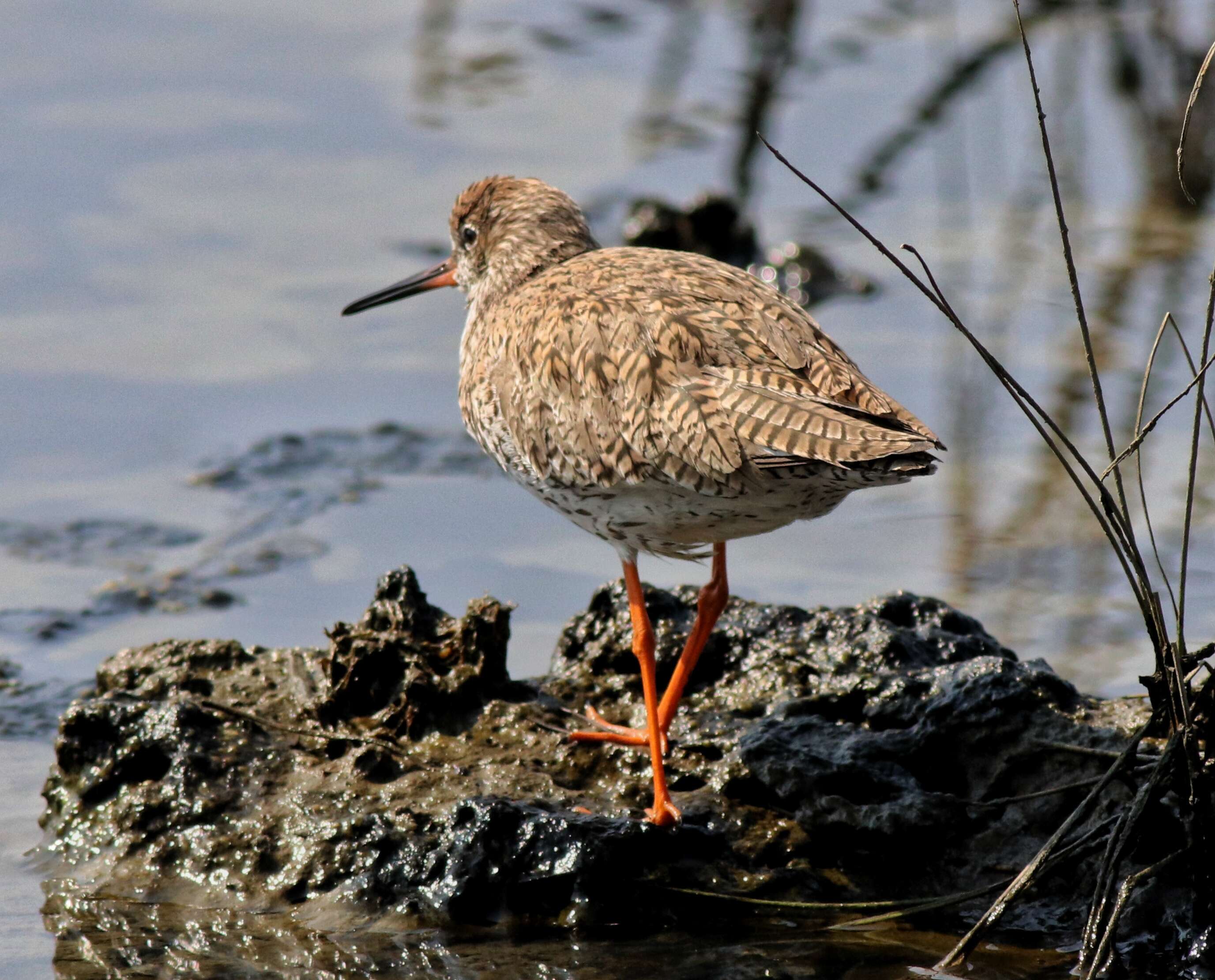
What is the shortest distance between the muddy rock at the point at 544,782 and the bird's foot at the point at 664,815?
43 millimetres

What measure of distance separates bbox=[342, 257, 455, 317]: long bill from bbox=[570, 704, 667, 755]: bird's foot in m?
2.58

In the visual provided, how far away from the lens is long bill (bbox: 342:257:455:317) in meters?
7.37

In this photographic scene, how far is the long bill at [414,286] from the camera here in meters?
7.37

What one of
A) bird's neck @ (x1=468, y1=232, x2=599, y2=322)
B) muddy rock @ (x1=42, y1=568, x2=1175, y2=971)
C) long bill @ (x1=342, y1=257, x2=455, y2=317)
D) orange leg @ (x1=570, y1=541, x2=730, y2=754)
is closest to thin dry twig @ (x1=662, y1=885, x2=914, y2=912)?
muddy rock @ (x1=42, y1=568, x2=1175, y2=971)

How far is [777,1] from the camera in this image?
14242 mm

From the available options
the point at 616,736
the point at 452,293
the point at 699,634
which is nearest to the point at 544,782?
the point at 616,736

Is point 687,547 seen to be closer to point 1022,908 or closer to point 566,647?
point 566,647

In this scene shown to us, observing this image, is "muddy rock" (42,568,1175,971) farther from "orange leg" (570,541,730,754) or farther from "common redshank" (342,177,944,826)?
"common redshank" (342,177,944,826)

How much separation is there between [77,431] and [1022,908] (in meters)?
5.96

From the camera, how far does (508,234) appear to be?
22.7 feet

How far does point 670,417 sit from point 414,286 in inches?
110

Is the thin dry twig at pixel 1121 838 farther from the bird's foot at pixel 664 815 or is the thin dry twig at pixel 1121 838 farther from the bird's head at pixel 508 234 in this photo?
the bird's head at pixel 508 234

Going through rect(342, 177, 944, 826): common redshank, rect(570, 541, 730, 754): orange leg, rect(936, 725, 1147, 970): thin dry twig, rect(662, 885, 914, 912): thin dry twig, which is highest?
rect(342, 177, 944, 826): common redshank

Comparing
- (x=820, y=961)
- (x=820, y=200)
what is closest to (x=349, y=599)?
(x=820, y=961)
